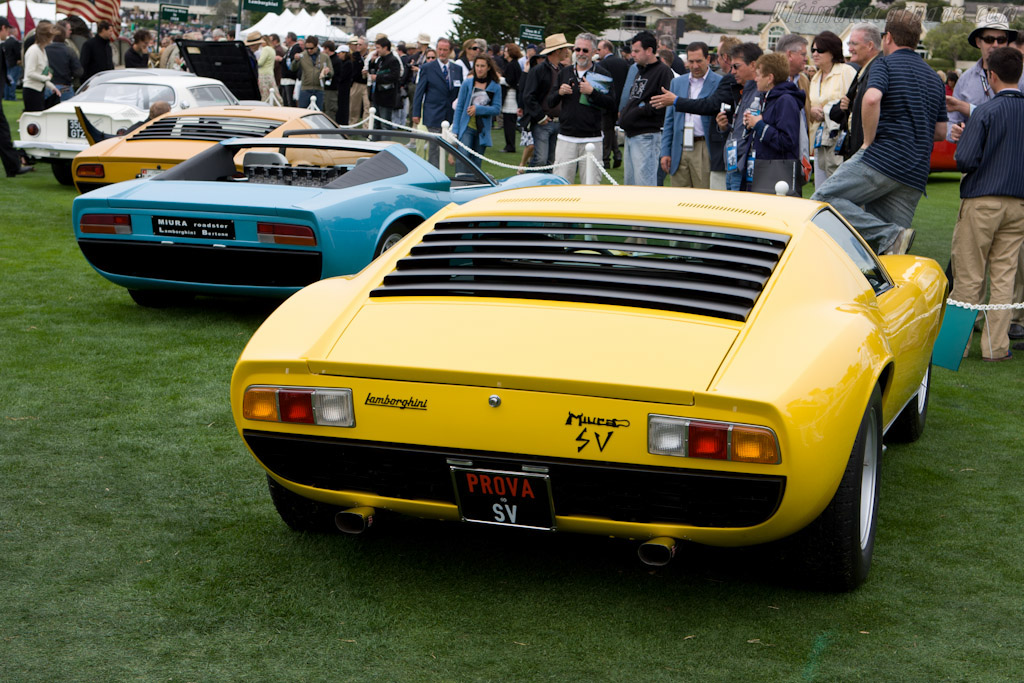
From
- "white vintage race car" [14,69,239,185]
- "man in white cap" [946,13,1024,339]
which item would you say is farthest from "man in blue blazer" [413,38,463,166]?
"man in white cap" [946,13,1024,339]

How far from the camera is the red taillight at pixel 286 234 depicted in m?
6.55

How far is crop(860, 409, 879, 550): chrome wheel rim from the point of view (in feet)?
11.6

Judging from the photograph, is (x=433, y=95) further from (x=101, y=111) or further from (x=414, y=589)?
(x=414, y=589)

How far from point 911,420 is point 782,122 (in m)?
3.65

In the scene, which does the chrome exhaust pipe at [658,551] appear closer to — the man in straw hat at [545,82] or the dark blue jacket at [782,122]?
the dark blue jacket at [782,122]

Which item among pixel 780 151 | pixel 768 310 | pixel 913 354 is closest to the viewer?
pixel 768 310

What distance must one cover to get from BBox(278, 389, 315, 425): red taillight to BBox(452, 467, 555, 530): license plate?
456 mm

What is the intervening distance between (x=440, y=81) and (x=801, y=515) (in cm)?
1471

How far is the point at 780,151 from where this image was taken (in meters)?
8.36

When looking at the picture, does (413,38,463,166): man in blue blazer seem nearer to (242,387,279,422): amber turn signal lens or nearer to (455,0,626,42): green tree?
(242,387,279,422): amber turn signal lens

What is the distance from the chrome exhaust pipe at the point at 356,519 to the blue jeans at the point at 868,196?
485cm

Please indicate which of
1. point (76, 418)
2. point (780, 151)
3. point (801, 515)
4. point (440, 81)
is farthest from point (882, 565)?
point (440, 81)

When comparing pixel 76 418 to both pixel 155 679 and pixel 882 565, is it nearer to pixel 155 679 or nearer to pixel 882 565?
pixel 155 679

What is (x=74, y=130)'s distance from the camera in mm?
13531
